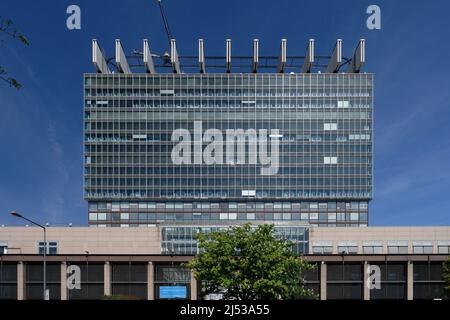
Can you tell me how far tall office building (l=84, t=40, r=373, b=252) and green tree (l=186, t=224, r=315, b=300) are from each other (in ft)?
239

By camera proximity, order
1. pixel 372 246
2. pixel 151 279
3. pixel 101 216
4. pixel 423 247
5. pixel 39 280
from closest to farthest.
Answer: pixel 151 279, pixel 39 280, pixel 372 246, pixel 423 247, pixel 101 216

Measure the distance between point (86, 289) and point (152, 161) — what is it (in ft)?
195

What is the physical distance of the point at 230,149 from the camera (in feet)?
373

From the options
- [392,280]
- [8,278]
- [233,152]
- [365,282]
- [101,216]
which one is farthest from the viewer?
[101,216]

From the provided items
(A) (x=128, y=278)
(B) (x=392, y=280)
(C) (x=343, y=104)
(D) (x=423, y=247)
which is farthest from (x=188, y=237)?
(C) (x=343, y=104)

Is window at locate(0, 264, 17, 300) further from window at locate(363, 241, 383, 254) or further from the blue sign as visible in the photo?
window at locate(363, 241, 383, 254)

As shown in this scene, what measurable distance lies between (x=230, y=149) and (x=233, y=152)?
1.18 m

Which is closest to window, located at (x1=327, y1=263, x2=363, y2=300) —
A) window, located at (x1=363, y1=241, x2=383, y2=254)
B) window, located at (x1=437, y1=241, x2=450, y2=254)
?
window, located at (x1=363, y1=241, x2=383, y2=254)

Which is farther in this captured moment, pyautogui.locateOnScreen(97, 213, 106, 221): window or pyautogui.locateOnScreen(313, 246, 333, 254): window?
pyautogui.locateOnScreen(97, 213, 106, 221): window

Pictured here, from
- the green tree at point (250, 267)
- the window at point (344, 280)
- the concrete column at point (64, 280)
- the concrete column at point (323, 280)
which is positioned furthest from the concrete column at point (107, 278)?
the window at point (344, 280)

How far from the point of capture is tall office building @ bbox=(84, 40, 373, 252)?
11412cm

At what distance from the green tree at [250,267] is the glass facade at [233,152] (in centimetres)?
7335

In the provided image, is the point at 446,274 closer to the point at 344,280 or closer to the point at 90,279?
the point at 344,280

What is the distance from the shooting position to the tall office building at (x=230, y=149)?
114125 millimetres
